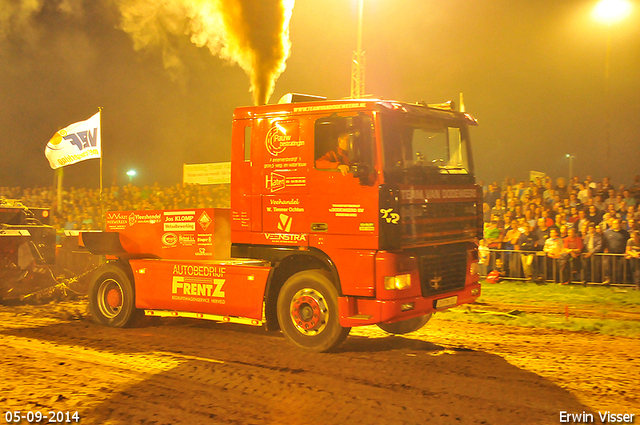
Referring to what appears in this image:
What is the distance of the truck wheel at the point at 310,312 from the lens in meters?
7.42

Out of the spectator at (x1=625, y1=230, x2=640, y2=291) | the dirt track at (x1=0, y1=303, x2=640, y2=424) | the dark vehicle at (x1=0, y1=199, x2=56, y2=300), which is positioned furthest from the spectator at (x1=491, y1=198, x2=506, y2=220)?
the dark vehicle at (x1=0, y1=199, x2=56, y2=300)

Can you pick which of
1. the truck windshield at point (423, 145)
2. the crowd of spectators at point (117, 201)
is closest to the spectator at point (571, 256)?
the truck windshield at point (423, 145)

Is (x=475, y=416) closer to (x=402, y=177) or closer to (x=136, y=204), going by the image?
(x=402, y=177)

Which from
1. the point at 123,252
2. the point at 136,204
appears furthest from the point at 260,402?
the point at 136,204

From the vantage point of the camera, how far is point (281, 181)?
7.86 meters

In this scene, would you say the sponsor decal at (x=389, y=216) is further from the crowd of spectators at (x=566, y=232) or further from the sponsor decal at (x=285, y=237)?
the crowd of spectators at (x=566, y=232)

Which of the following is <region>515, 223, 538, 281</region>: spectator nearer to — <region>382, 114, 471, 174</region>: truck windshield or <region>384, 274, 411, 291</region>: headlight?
<region>382, 114, 471, 174</region>: truck windshield

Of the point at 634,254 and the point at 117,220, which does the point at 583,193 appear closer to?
the point at 634,254

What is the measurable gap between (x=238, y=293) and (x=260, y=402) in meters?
2.68

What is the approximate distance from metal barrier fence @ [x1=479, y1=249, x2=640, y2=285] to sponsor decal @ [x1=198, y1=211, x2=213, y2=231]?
879cm

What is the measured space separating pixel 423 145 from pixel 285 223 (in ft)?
6.80

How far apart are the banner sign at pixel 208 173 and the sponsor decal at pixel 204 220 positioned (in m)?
17.3

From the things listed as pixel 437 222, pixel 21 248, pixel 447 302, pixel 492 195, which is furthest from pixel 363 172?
pixel 492 195

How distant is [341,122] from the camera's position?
23.9 feet
